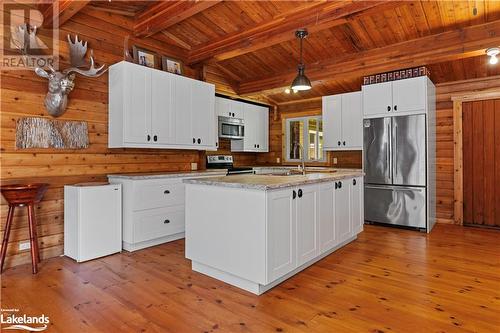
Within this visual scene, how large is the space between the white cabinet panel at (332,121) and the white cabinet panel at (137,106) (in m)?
3.32

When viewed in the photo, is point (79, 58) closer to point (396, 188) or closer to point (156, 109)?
point (156, 109)

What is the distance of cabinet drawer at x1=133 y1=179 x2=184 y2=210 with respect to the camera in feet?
12.0

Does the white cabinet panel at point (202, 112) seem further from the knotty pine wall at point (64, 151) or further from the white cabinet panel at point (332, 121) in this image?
the white cabinet panel at point (332, 121)

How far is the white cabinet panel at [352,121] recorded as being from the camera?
529 cm

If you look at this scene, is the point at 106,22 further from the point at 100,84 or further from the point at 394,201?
the point at 394,201

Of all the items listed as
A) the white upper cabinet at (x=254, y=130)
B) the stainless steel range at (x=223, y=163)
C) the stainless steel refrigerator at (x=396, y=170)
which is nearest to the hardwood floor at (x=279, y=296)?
the stainless steel refrigerator at (x=396, y=170)

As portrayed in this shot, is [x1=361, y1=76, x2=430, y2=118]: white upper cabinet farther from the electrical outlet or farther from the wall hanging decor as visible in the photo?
the electrical outlet

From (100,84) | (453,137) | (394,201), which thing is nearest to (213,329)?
(100,84)

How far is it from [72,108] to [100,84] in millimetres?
515

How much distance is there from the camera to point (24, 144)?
3223 mm

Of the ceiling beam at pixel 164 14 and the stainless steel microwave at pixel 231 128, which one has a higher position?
the ceiling beam at pixel 164 14

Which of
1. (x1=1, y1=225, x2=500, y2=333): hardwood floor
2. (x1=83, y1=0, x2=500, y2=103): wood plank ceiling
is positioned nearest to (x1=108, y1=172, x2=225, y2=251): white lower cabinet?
(x1=1, y1=225, x2=500, y2=333): hardwood floor

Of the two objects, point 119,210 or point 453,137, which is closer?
point 119,210

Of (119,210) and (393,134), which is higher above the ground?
(393,134)
